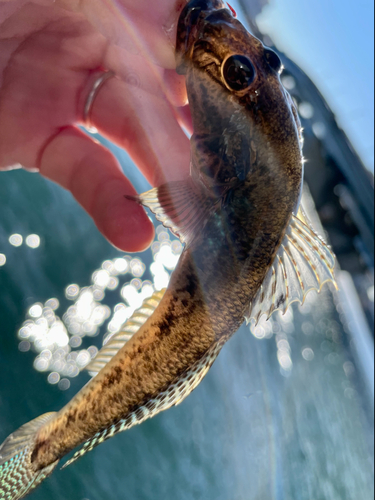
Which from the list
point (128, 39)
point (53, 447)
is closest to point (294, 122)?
point (128, 39)

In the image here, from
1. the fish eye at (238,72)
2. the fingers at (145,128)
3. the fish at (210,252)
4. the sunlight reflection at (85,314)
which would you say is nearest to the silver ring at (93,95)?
the fingers at (145,128)

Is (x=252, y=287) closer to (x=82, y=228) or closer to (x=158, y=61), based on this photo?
(x=158, y=61)

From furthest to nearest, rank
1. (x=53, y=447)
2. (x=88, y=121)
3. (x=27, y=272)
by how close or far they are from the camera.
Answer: (x=27, y=272) → (x=88, y=121) → (x=53, y=447)

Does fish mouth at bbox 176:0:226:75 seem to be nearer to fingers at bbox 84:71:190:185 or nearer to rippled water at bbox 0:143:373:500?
fingers at bbox 84:71:190:185

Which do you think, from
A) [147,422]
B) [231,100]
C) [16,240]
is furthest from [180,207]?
[147,422]

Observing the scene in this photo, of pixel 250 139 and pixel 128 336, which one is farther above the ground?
pixel 250 139

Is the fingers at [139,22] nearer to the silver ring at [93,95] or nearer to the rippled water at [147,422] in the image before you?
the silver ring at [93,95]
